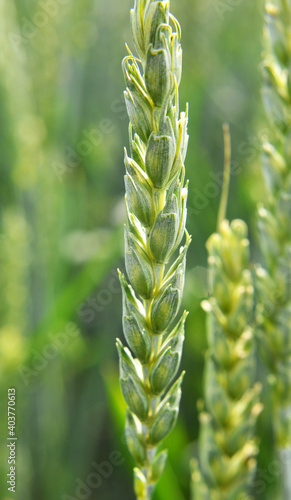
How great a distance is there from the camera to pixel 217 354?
833 mm

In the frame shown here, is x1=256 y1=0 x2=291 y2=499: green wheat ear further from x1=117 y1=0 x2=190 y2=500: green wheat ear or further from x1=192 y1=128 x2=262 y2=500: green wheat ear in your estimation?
x1=117 y1=0 x2=190 y2=500: green wheat ear

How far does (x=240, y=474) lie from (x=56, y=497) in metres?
0.77

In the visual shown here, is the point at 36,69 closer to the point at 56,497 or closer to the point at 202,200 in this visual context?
the point at 202,200

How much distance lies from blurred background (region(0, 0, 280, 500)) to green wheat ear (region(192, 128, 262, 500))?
0.92 ft

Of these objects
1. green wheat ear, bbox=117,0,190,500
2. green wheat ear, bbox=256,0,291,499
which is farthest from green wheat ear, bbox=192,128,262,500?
green wheat ear, bbox=117,0,190,500

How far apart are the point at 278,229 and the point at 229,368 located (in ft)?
0.70

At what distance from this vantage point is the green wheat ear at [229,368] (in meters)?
0.82

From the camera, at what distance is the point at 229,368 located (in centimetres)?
84

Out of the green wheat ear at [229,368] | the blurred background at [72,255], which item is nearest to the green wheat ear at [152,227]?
the green wheat ear at [229,368]

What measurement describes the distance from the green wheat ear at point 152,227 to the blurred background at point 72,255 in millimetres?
533

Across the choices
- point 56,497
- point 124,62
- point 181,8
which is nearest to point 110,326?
point 56,497

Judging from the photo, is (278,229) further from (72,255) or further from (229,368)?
(72,255)

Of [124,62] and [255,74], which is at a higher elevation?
[255,74]

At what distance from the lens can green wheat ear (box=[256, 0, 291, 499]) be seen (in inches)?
34.2
